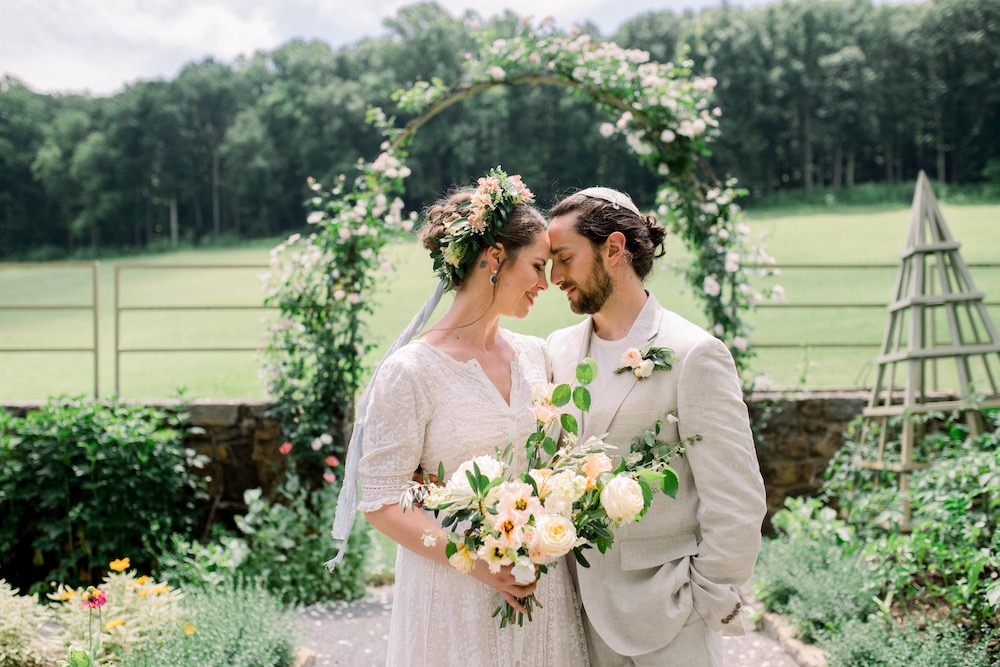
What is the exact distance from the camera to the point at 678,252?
17953 mm

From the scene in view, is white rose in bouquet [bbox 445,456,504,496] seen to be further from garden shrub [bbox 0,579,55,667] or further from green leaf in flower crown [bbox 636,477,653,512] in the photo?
garden shrub [bbox 0,579,55,667]

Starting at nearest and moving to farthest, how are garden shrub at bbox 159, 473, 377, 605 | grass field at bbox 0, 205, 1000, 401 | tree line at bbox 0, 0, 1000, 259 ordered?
garden shrub at bbox 159, 473, 377, 605
grass field at bbox 0, 205, 1000, 401
tree line at bbox 0, 0, 1000, 259

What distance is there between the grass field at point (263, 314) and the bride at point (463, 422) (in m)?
3.58

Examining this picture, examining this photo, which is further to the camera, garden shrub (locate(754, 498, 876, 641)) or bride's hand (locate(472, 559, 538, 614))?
garden shrub (locate(754, 498, 876, 641))

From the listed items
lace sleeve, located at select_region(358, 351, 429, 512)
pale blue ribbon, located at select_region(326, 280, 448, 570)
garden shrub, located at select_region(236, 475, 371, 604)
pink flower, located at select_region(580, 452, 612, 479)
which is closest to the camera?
pink flower, located at select_region(580, 452, 612, 479)

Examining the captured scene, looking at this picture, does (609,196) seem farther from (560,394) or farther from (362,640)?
(362,640)

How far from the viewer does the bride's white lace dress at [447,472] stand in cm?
204

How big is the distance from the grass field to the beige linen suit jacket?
3.81m

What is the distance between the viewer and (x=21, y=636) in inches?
130

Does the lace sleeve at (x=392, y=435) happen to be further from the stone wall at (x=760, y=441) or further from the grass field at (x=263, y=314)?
the grass field at (x=263, y=314)

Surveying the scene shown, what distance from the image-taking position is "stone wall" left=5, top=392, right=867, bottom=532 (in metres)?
5.60

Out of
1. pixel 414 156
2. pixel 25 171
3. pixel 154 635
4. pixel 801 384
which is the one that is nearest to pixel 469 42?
pixel 414 156

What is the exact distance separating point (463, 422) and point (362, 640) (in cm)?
275

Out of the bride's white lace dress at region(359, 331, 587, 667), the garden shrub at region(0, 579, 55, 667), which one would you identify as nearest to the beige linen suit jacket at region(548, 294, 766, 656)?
the bride's white lace dress at region(359, 331, 587, 667)
